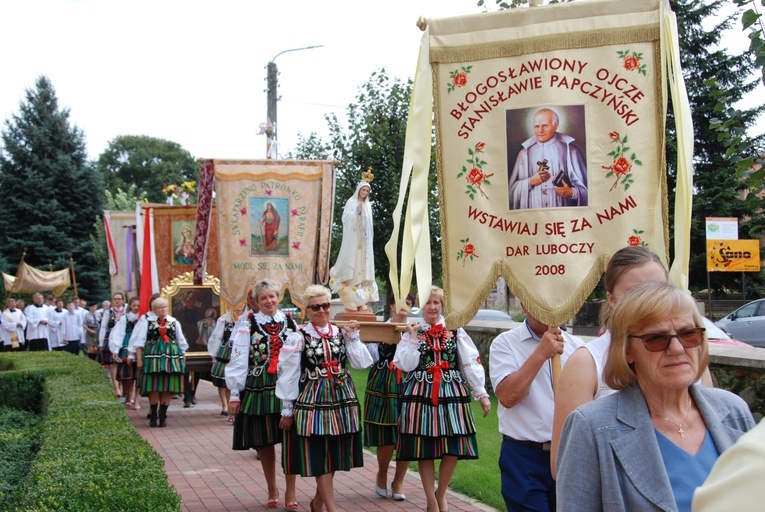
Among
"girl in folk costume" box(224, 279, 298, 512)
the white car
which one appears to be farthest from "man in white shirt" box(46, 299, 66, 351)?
"girl in folk costume" box(224, 279, 298, 512)

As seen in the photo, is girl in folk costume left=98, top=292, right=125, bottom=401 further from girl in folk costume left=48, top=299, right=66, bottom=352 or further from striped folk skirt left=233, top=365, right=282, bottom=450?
girl in folk costume left=48, top=299, right=66, bottom=352

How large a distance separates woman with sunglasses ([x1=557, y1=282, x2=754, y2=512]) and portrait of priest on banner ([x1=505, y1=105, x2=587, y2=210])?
1620 mm

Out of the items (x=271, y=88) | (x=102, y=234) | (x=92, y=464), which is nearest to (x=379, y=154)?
(x=271, y=88)

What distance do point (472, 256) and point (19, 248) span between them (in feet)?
157

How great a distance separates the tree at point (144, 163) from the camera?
69.1 m

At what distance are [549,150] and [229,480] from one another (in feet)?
21.0

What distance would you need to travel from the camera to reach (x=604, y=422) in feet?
8.33

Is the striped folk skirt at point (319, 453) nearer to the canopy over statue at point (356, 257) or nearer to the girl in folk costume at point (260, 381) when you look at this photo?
the girl in folk costume at point (260, 381)

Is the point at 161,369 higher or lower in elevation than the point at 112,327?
lower

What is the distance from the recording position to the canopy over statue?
10742mm

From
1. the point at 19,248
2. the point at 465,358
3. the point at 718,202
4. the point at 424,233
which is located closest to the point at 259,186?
the point at 465,358

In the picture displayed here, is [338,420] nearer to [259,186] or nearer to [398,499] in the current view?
[398,499]

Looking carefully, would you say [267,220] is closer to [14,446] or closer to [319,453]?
[14,446]

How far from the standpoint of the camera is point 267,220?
36.3ft
